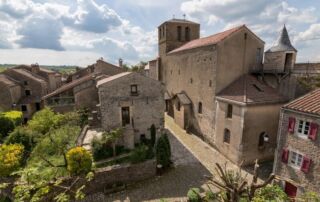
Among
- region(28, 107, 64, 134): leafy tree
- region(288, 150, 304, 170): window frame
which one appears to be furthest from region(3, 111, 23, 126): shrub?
region(288, 150, 304, 170): window frame

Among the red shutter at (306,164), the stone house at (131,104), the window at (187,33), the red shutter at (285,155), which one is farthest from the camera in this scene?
the window at (187,33)

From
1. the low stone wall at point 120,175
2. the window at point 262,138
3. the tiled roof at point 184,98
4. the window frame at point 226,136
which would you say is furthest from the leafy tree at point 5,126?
the window at point 262,138

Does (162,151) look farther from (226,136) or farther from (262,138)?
(262,138)

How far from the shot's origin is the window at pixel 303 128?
13073 mm

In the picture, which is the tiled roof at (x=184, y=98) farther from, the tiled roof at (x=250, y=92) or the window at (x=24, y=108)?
the window at (x=24, y=108)

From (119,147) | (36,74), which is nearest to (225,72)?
(119,147)

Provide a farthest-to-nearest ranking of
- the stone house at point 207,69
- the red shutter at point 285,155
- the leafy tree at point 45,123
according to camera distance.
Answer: the leafy tree at point 45,123 → the stone house at point 207,69 → the red shutter at point 285,155

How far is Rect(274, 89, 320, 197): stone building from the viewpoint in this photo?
12.6 m

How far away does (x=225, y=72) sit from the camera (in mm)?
21016

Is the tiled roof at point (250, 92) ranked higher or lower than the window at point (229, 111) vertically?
higher

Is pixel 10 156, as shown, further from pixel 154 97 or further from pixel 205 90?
pixel 205 90

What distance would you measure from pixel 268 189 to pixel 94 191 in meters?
13.1

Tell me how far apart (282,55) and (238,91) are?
5.71 m

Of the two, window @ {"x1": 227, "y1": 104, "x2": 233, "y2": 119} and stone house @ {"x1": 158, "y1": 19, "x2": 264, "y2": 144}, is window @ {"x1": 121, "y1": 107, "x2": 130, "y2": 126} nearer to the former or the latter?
stone house @ {"x1": 158, "y1": 19, "x2": 264, "y2": 144}
